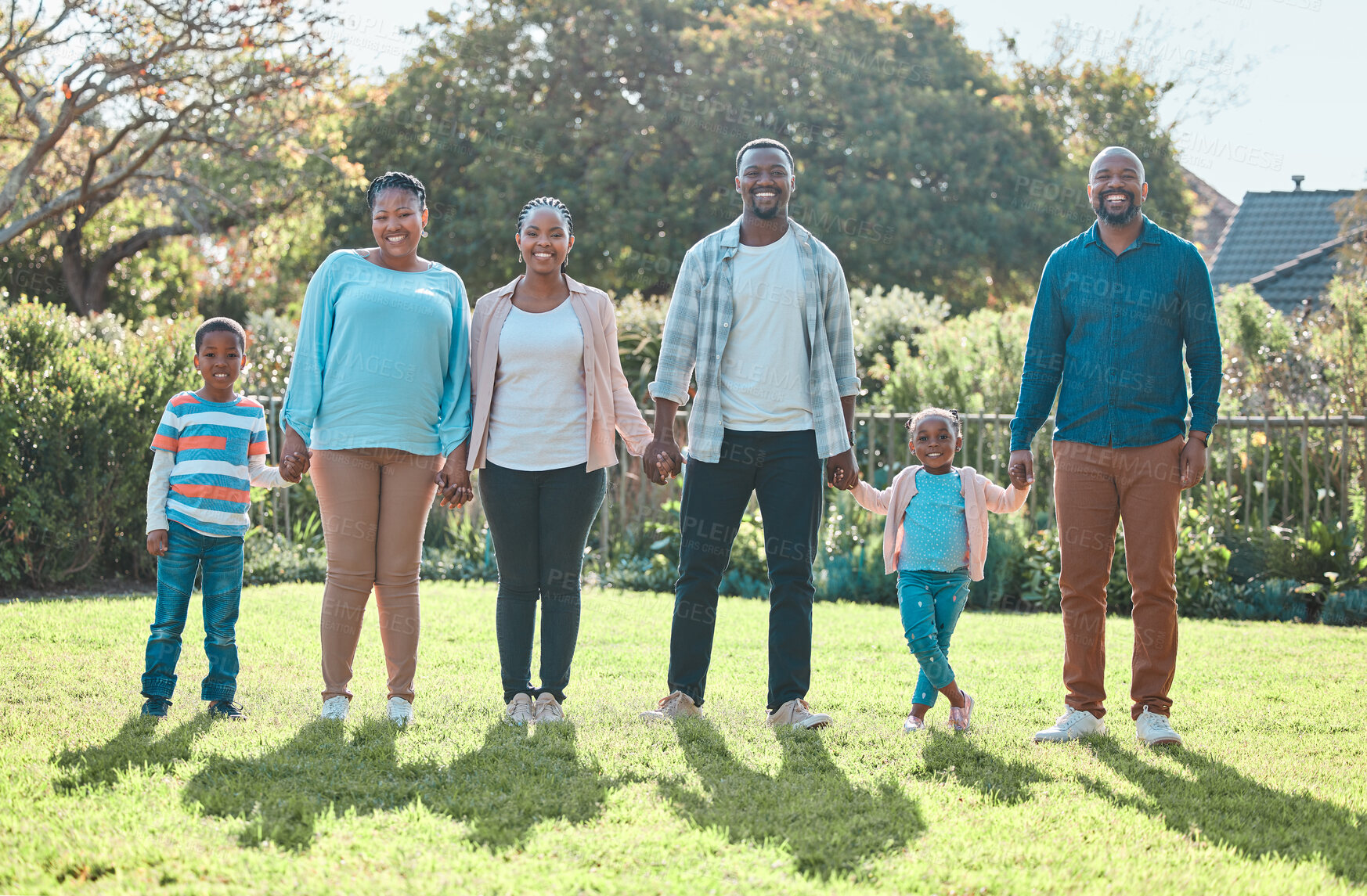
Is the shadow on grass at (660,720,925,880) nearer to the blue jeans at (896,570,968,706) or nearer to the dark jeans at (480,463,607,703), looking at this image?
the blue jeans at (896,570,968,706)

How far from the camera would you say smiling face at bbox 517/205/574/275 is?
15.3 ft

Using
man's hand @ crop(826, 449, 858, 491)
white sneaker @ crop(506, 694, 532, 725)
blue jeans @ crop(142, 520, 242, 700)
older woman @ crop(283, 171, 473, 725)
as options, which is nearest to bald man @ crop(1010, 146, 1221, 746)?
man's hand @ crop(826, 449, 858, 491)

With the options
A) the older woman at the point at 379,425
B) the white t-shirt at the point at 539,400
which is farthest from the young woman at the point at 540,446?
the older woman at the point at 379,425

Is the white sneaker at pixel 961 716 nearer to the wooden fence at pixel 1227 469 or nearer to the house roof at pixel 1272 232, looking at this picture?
the wooden fence at pixel 1227 469

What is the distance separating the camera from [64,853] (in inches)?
115

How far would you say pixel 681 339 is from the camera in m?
4.77

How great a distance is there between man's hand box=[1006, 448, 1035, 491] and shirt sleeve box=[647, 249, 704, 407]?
134 cm

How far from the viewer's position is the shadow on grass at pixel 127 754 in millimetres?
3600

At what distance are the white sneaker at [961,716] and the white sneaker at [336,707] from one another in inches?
92.5

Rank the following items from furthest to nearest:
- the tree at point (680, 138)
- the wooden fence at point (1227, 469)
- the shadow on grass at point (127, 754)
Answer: the tree at point (680, 138) < the wooden fence at point (1227, 469) < the shadow on grass at point (127, 754)

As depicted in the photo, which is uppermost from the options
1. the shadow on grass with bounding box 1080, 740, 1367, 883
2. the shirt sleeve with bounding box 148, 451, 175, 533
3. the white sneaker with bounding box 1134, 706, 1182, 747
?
the shirt sleeve with bounding box 148, 451, 175, 533

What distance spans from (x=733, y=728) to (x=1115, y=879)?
1.80m

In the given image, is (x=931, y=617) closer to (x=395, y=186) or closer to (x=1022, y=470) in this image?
(x=1022, y=470)

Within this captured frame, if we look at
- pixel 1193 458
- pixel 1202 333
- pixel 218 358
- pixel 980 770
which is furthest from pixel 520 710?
pixel 1202 333
